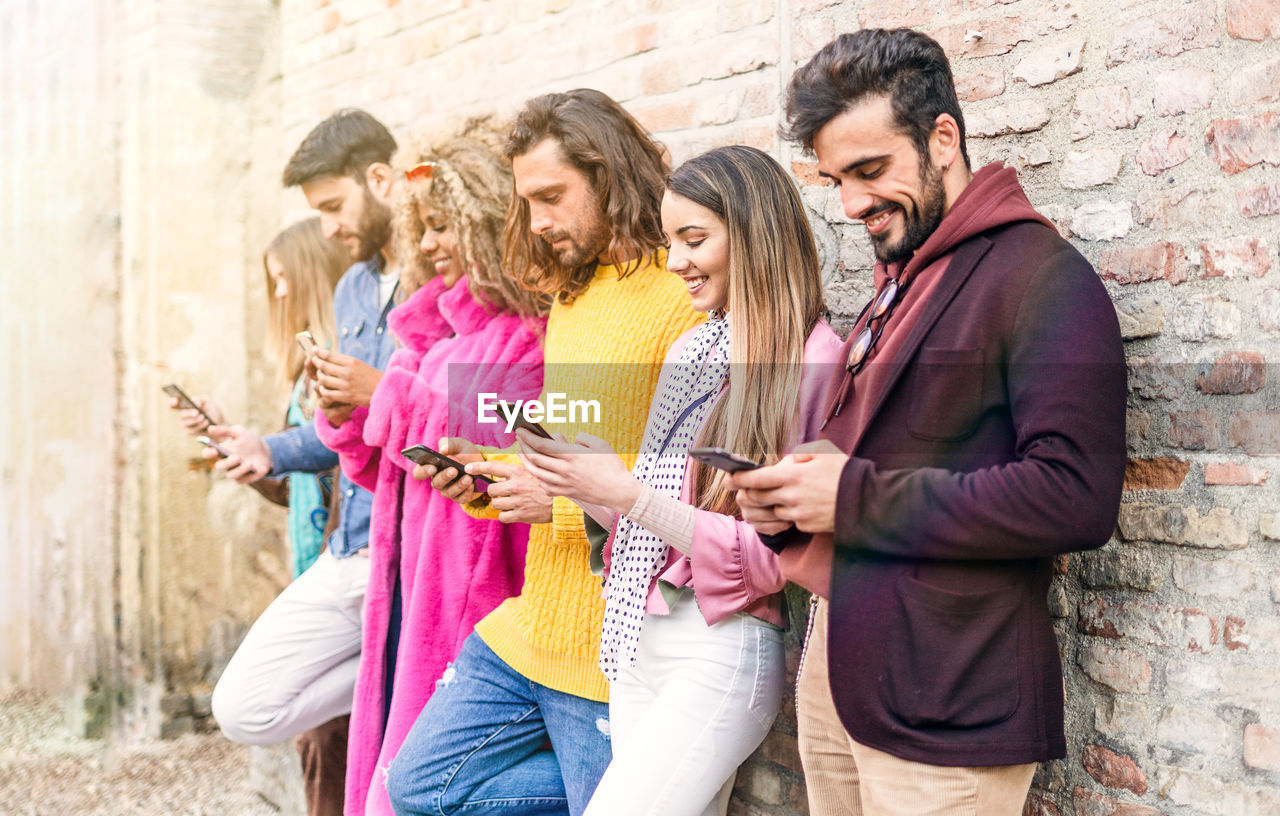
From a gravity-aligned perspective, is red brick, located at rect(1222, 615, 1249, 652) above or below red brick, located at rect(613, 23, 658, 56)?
below

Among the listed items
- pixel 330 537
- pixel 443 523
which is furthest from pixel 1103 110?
pixel 330 537

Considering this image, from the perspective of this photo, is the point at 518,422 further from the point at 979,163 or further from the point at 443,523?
the point at 979,163

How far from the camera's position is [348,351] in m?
3.68

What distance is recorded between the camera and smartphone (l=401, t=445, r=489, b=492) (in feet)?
8.22

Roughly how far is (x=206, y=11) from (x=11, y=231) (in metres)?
2.06

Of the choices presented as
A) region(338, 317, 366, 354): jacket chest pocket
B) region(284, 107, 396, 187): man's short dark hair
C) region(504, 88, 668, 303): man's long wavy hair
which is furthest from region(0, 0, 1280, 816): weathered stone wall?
region(338, 317, 366, 354): jacket chest pocket

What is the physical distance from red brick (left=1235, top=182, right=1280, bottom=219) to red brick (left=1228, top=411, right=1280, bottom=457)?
0.32m

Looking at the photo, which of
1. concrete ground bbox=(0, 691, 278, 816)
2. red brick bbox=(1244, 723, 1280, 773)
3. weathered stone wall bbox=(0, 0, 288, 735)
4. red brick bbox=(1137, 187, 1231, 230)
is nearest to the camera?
red brick bbox=(1244, 723, 1280, 773)

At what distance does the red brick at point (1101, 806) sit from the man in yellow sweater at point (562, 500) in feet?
3.13

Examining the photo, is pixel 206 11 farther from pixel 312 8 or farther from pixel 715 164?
pixel 715 164

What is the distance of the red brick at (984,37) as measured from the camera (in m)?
2.22

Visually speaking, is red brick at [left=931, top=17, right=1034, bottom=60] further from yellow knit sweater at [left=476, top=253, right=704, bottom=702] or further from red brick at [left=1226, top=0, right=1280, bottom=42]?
yellow knit sweater at [left=476, top=253, right=704, bottom=702]

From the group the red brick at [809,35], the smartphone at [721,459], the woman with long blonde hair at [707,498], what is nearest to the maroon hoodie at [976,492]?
the smartphone at [721,459]

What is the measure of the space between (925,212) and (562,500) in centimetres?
104
